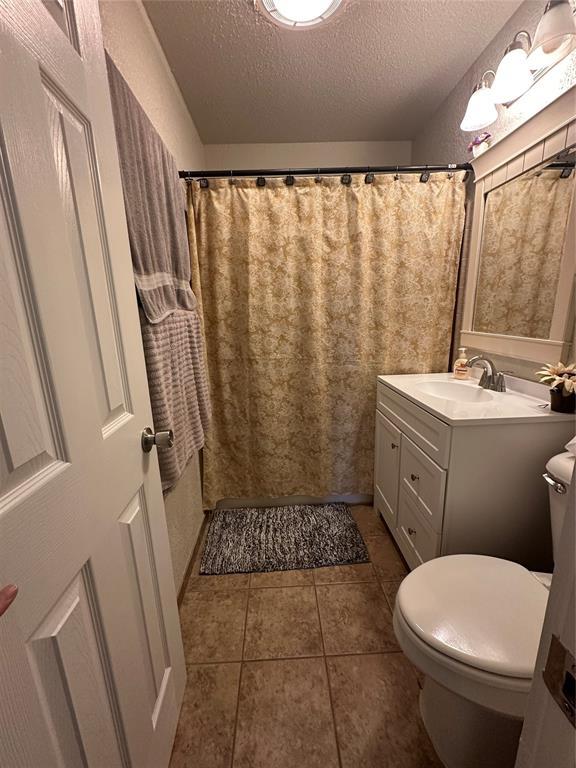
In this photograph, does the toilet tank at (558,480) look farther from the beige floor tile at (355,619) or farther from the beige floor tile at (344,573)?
the beige floor tile at (344,573)

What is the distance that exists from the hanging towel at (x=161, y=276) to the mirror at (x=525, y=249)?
1.45 meters

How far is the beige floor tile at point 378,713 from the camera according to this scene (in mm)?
885

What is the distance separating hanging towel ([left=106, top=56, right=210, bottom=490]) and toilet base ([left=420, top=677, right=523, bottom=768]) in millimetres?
1078

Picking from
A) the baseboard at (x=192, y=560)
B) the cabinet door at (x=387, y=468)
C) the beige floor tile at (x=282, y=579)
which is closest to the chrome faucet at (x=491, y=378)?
the cabinet door at (x=387, y=468)

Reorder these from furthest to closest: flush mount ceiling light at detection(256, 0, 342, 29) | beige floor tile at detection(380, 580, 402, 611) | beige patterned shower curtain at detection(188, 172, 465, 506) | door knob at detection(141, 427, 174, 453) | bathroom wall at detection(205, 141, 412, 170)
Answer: bathroom wall at detection(205, 141, 412, 170), beige patterned shower curtain at detection(188, 172, 465, 506), beige floor tile at detection(380, 580, 402, 611), flush mount ceiling light at detection(256, 0, 342, 29), door knob at detection(141, 427, 174, 453)

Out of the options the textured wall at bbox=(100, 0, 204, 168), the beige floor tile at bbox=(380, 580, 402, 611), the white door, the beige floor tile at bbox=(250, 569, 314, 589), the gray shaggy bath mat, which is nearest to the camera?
the white door

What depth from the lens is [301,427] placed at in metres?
1.95

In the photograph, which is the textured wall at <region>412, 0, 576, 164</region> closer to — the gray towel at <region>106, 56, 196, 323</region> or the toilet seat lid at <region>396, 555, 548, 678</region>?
the gray towel at <region>106, 56, 196, 323</region>

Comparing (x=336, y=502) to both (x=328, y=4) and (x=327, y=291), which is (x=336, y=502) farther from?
(x=328, y=4)

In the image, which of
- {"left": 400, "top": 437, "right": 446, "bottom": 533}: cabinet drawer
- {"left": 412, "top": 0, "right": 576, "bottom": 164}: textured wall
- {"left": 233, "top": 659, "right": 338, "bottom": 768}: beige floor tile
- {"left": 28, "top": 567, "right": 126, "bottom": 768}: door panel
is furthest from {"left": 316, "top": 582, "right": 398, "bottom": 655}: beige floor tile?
{"left": 412, "top": 0, "right": 576, "bottom": 164}: textured wall

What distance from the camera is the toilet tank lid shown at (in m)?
0.82

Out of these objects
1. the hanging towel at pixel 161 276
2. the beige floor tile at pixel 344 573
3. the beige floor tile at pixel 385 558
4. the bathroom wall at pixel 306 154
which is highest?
the bathroom wall at pixel 306 154

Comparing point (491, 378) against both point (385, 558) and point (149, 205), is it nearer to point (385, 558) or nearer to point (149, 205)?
point (385, 558)

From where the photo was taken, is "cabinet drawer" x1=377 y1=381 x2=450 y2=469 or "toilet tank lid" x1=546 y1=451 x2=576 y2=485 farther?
"cabinet drawer" x1=377 y1=381 x2=450 y2=469
